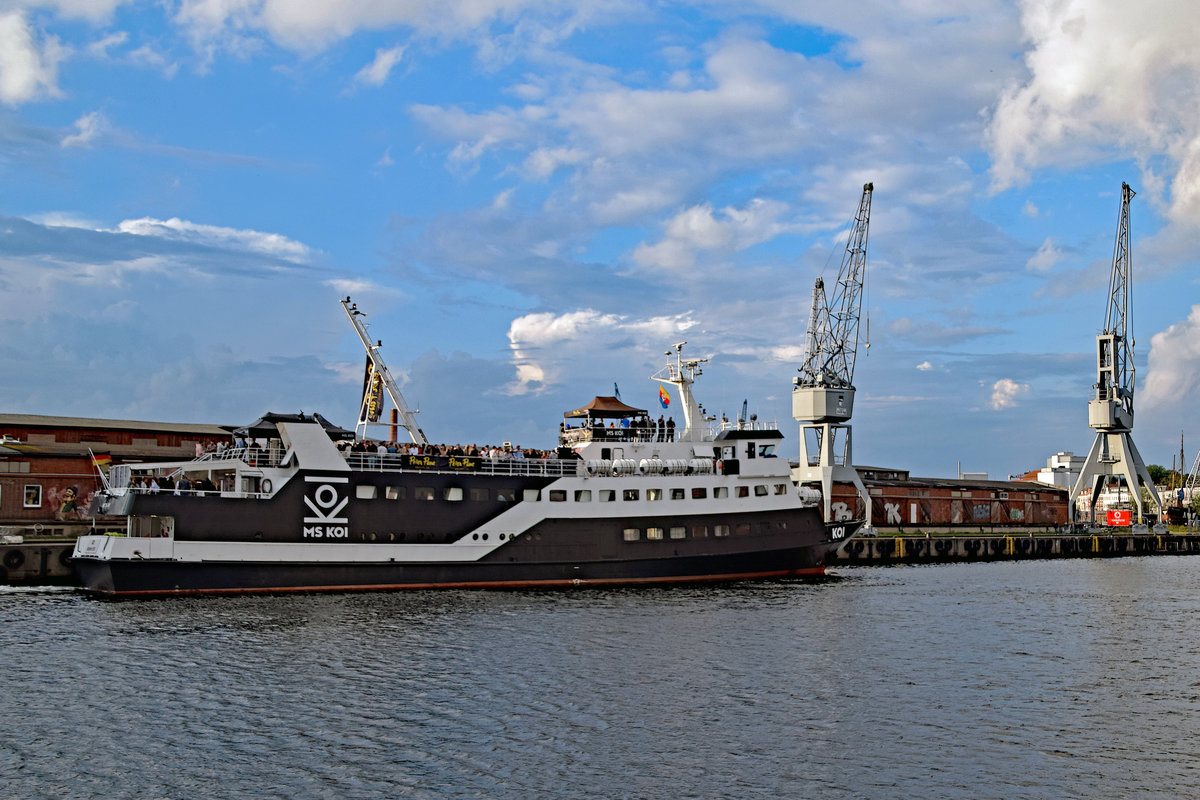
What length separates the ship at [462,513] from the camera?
116ft

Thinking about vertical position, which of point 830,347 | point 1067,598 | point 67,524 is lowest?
point 1067,598

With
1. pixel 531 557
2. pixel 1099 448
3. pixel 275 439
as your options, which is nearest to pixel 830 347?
pixel 1099 448

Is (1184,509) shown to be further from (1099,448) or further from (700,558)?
(700,558)

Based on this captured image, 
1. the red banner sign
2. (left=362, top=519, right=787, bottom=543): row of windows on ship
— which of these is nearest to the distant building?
the red banner sign

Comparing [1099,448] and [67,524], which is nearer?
[67,524]

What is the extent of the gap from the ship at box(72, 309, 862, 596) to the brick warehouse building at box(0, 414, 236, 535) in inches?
395

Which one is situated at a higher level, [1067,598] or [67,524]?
[67,524]

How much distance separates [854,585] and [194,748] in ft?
108

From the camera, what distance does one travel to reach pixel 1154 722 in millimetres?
19906

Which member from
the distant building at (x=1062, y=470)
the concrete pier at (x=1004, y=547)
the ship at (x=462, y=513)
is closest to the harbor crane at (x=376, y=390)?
the ship at (x=462, y=513)

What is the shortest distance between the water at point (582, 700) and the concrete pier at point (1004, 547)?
26.6 m

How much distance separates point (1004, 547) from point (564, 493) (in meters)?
43.7

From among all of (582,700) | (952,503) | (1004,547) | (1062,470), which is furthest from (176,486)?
(1062,470)

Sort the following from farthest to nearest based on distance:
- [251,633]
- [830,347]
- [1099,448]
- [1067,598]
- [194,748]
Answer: [1099,448], [830,347], [1067,598], [251,633], [194,748]
